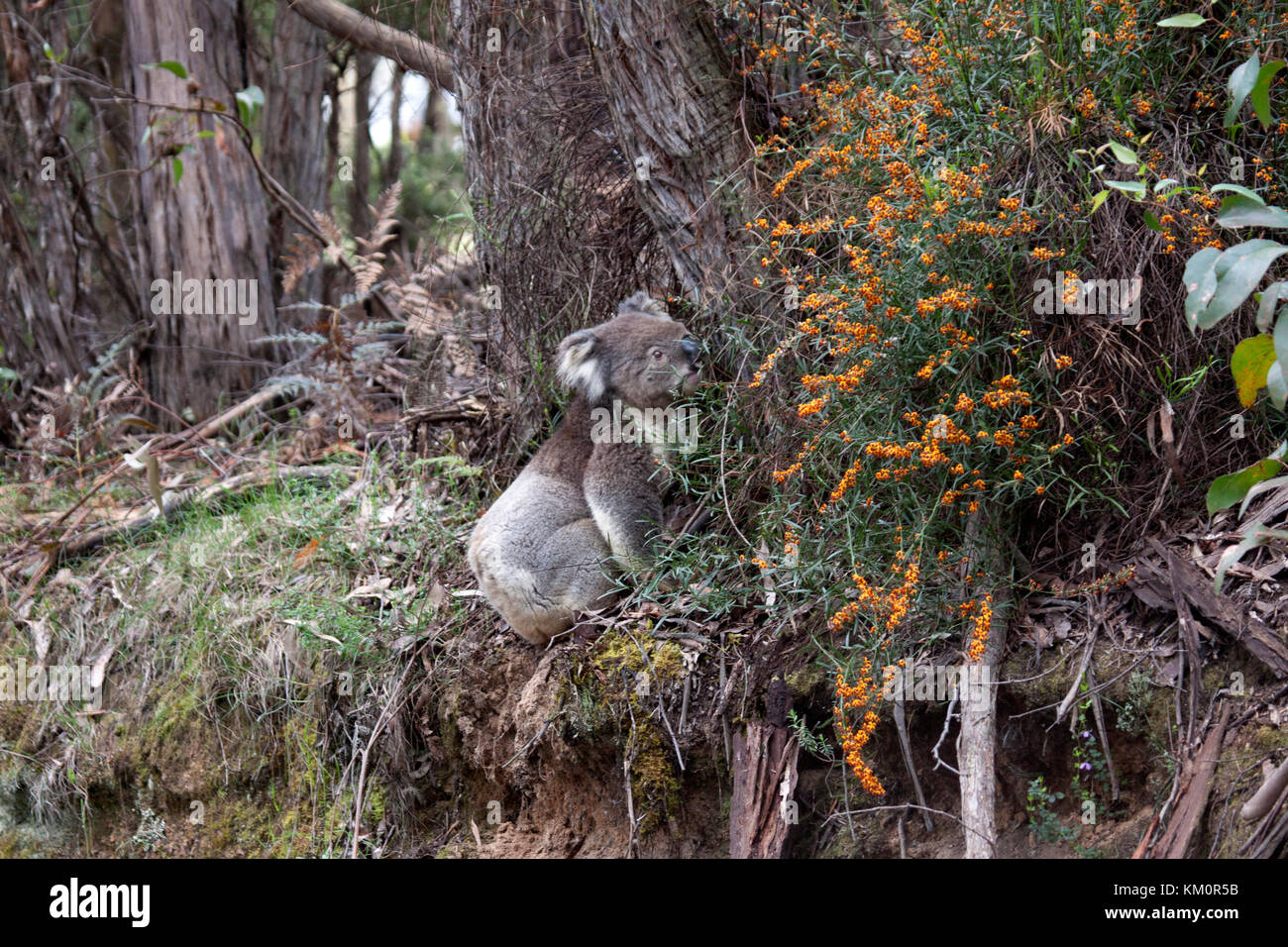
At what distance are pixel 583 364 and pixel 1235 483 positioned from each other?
240 centimetres

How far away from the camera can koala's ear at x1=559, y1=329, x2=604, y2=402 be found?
425 centimetres

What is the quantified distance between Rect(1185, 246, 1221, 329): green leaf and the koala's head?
1981 mm

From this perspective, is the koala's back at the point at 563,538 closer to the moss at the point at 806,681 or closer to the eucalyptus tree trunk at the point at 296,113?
the moss at the point at 806,681

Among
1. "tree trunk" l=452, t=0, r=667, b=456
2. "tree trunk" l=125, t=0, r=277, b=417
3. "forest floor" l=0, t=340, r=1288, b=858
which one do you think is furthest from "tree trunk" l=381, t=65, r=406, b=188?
"tree trunk" l=452, t=0, r=667, b=456

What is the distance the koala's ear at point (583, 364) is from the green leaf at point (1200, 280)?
231cm

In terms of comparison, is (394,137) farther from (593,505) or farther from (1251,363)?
(1251,363)

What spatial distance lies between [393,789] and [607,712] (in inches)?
50.9

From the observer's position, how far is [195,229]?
25.5 feet

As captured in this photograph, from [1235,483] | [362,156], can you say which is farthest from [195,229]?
[1235,483]

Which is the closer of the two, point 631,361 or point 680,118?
point 680,118

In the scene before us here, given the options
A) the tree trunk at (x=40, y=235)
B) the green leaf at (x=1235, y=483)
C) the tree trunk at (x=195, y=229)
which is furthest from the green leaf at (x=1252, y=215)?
the tree trunk at (x=40, y=235)

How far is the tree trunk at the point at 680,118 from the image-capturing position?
4000 mm

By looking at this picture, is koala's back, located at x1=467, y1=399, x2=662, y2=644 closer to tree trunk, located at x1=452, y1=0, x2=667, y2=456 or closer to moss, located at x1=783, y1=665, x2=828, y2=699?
tree trunk, located at x1=452, y1=0, x2=667, y2=456

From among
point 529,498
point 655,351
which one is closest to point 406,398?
point 529,498
